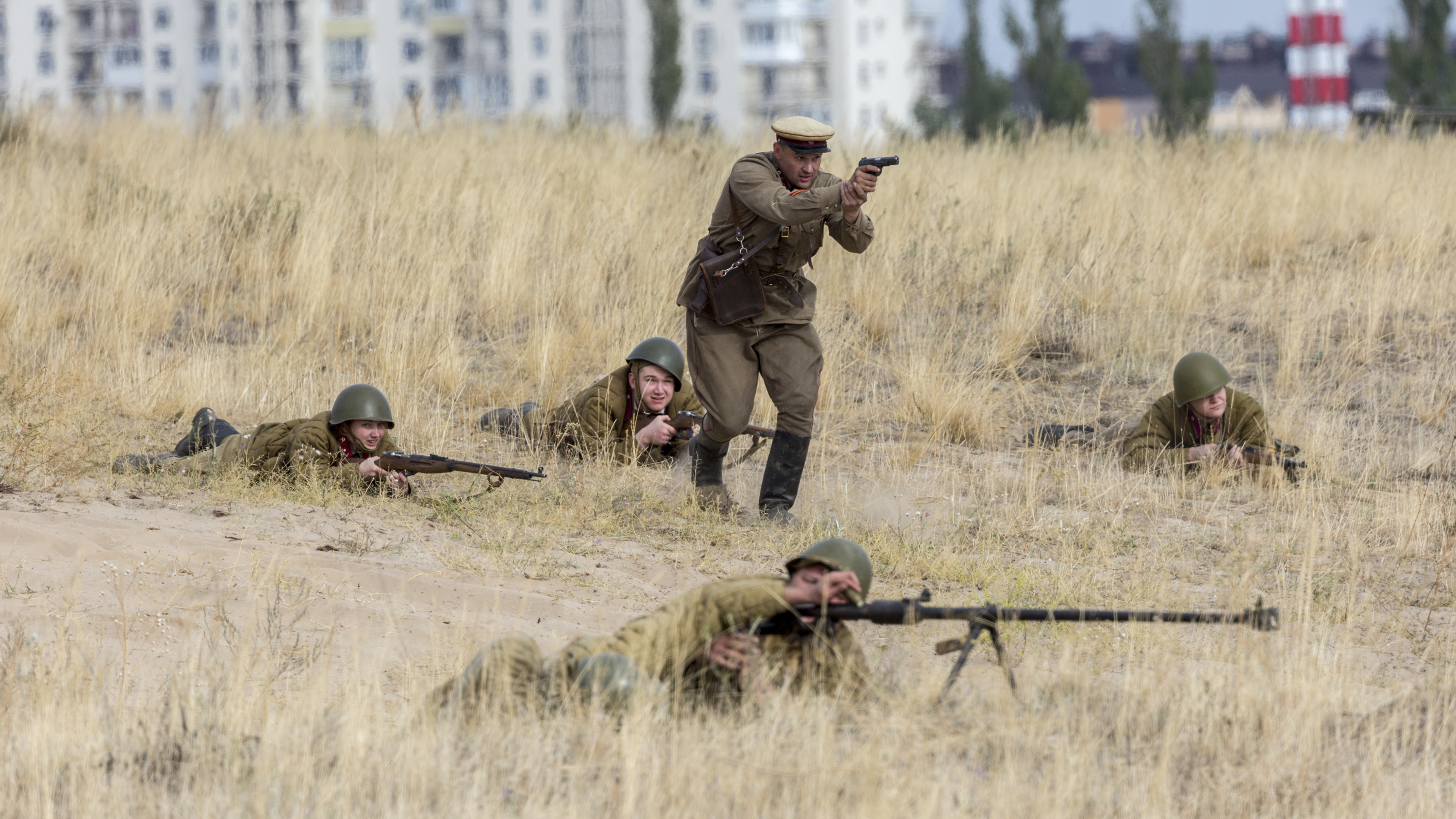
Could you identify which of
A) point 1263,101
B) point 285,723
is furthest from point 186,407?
point 1263,101

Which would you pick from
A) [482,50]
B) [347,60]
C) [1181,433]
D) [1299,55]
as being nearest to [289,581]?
[1181,433]

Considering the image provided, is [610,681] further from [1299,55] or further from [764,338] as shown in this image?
[1299,55]

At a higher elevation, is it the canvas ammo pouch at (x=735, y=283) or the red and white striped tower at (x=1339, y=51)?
the red and white striped tower at (x=1339, y=51)

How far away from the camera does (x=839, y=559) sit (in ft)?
13.4

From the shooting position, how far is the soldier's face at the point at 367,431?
6910 mm

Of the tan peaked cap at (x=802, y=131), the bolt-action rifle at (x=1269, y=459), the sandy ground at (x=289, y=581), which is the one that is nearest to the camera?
the sandy ground at (x=289, y=581)

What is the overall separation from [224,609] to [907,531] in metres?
3.05

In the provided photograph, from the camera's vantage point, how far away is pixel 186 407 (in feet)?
27.0

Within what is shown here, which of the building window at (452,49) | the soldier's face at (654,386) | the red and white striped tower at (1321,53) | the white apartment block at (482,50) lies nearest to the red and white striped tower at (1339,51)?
the red and white striped tower at (1321,53)

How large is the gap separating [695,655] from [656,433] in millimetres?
3564

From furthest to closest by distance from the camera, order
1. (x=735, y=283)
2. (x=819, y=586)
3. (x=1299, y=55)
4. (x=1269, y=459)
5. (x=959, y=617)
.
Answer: (x=1299, y=55) → (x=1269, y=459) → (x=735, y=283) → (x=819, y=586) → (x=959, y=617)

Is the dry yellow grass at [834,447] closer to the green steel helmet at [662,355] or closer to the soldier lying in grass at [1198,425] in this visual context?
the soldier lying in grass at [1198,425]

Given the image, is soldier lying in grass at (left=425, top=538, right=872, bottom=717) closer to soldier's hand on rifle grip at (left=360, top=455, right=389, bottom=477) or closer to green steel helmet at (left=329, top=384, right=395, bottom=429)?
soldier's hand on rifle grip at (left=360, top=455, right=389, bottom=477)

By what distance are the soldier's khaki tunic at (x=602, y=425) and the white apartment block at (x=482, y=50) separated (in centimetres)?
5742
